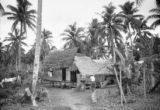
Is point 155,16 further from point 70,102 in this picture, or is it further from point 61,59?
point 70,102

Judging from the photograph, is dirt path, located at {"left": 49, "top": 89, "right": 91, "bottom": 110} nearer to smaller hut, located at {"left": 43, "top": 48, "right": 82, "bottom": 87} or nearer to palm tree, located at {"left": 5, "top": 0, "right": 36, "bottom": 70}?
smaller hut, located at {"left": 43, "top": 48, "right": 82, "bottom": 87}

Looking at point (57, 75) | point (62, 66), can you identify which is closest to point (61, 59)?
point (62, 66)

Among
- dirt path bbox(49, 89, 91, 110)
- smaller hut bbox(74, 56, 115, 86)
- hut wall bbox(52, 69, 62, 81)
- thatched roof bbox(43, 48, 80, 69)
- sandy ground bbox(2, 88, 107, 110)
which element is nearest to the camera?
sandy ground bbox(2, 88, 107, 110)

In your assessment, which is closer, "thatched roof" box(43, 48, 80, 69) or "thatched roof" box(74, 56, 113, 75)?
"thatched roof" box(74, 56, 113, 75)

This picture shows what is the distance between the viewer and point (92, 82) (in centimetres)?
1855

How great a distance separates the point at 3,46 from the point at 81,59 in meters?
25.4

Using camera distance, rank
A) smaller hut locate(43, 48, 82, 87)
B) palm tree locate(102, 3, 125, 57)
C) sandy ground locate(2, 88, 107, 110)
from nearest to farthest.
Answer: sandy ground locate(2, 88, 107, 110), smaller hut locate(43, 48, 82, 87), palm tree locate(102, 3, 125, 57)

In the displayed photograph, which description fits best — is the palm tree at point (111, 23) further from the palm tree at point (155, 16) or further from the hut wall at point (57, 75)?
the hut wall at point (57, 75)

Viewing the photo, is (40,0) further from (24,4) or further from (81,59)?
(24,4)

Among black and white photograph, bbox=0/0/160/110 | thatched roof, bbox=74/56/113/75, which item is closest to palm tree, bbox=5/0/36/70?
black and white photograph, bbox=0/0/160/110

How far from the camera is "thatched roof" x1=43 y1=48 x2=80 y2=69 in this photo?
22.3 meters

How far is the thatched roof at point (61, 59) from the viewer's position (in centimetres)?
2226

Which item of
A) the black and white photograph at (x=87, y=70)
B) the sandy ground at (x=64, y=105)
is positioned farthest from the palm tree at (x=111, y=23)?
the sandy ground at (x=64, y=105)

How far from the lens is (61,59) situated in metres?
23.5
